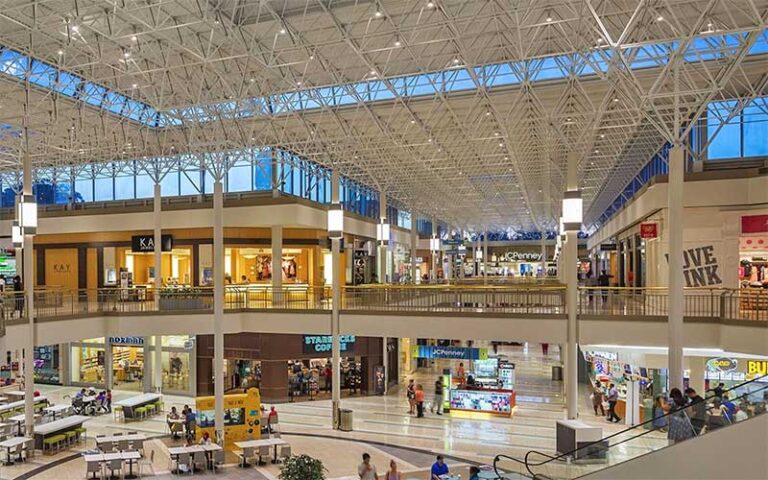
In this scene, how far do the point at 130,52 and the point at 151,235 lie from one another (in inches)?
645

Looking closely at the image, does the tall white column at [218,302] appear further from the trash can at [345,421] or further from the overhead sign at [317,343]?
the overhead sign at [317,343]

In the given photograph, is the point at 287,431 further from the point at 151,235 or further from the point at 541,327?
the point at 151,235

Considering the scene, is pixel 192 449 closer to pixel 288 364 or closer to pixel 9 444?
pixel 9 444

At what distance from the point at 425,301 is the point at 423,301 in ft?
0.25

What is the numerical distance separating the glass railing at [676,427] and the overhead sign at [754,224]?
1305 cm

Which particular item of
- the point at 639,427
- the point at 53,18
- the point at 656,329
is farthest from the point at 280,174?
the point at 639,427

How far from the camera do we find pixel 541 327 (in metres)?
20.3

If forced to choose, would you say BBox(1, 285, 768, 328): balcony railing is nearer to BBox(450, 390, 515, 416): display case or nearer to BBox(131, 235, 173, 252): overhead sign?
BBox(450, 390, 515, 416): display case

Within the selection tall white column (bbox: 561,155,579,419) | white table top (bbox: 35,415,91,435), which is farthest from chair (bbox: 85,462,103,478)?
tall white column (bbox: 561,155,579,419)

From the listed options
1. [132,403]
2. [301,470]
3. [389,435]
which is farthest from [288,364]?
[301,470]

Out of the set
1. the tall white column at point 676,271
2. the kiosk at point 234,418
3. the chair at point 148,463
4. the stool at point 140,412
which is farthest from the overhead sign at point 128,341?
the tall white column at point 676,271

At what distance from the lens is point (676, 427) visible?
34.0 feet

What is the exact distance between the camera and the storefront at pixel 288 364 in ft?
94.4

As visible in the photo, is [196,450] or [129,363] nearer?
[196,450]
